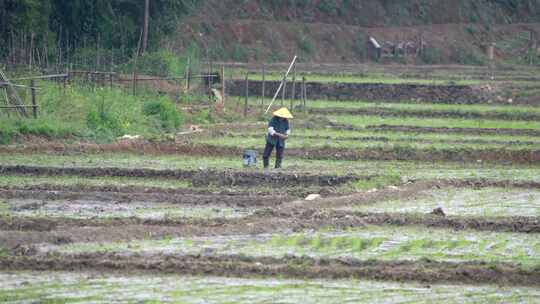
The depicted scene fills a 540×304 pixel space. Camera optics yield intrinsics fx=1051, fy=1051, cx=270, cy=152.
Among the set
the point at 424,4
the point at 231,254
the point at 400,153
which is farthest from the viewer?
the point at 424,4

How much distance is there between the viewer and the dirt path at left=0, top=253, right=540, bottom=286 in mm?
12055

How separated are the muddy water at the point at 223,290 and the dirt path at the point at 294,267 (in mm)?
223

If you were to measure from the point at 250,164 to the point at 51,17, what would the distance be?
72.2 feet

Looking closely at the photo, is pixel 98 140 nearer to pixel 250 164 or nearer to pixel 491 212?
pixel 250 164

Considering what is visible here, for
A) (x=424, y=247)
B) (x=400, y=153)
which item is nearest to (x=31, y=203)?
(x=424, y=247)

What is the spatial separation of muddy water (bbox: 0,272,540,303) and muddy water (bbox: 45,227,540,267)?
4.14 ft

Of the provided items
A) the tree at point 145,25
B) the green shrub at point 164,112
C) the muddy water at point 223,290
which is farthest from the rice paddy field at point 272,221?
the tree at point 145,25

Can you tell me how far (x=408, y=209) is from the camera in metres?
17.2

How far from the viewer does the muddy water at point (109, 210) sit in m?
15.9

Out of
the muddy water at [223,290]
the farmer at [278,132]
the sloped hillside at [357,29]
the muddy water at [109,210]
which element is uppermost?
the sloped hillside at [357,29]

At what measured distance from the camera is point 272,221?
1533 centimetres

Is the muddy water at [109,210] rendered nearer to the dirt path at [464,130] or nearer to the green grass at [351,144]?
the green grass at [351,144]

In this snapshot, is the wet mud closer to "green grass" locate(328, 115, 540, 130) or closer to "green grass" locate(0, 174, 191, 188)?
"green grass" locate(0, 174, 191, 188)

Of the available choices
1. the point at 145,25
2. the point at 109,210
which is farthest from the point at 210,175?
the point at 145,25
